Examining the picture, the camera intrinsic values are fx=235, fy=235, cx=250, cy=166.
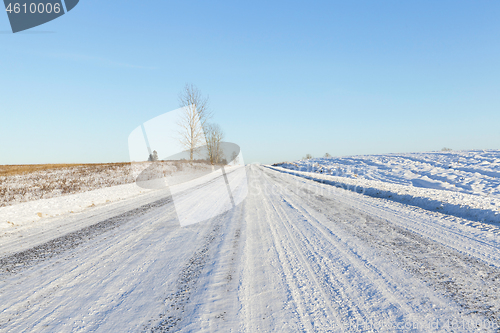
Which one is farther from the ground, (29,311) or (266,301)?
(29,311)

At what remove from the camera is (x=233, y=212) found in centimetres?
642

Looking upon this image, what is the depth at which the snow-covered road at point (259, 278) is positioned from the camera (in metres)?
2.07

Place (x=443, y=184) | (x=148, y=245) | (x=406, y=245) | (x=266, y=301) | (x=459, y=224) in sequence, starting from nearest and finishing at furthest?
(x=266, y=301), (x=406, y=245), (x=148, y=245), (x=459, y=224), (x=443, y=184)

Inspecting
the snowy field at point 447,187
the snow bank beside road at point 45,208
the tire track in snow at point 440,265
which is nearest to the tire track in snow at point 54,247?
the snow bank beside road at point 45,208

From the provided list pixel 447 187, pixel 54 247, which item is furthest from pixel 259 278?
pixel 447 187

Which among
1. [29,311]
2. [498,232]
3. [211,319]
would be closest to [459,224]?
[498,232]

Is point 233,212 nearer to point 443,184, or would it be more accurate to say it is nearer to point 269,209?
point 269,209

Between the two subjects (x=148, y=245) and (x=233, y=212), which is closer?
(x=148, y=245)

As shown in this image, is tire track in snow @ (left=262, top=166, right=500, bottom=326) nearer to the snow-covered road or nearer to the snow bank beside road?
the snow-covered road

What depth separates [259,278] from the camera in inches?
110

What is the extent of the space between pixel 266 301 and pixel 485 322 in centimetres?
183

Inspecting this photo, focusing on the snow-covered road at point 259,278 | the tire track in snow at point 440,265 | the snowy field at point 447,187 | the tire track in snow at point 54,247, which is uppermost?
the tire track in snow at point 54,247

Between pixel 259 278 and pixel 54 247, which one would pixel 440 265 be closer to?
pixel 259 278

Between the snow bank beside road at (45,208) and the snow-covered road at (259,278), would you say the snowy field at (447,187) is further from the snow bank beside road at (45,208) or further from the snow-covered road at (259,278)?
the snow bank beside road at (45,208)
